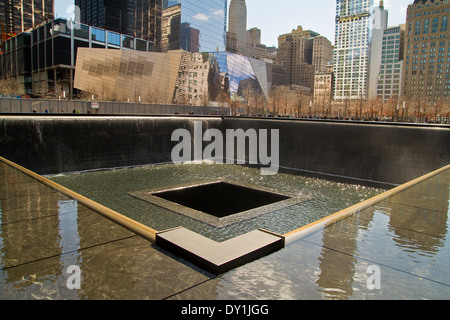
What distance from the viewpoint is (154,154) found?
60.4 ft

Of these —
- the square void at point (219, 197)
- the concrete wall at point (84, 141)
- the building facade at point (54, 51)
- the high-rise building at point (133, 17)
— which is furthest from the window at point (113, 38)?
the square void at point (219, 197)

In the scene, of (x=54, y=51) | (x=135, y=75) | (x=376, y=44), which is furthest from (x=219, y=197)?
(x=376, y=44)

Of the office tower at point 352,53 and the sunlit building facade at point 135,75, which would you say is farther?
the office tower at point 352,53

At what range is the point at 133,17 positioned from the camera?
132m

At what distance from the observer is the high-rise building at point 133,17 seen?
430 ft

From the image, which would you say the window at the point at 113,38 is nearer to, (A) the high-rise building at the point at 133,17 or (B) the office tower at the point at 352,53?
(A) the high-rise building at the point at 133,17

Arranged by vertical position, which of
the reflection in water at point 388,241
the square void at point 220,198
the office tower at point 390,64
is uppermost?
the office tower at point 390,64

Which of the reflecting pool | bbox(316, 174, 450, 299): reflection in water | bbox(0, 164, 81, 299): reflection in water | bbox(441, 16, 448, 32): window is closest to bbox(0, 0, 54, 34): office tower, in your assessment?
bbox(441, 16, 448, 32): window

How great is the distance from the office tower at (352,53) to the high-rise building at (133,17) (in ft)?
264

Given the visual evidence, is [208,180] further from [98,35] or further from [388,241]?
[98,35]

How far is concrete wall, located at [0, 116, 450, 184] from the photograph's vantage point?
45.4 ft

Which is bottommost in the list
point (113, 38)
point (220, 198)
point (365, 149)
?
point (220, 198)

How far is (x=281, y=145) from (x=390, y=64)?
464ft

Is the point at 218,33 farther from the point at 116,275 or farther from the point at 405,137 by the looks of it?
the point at 116,275
